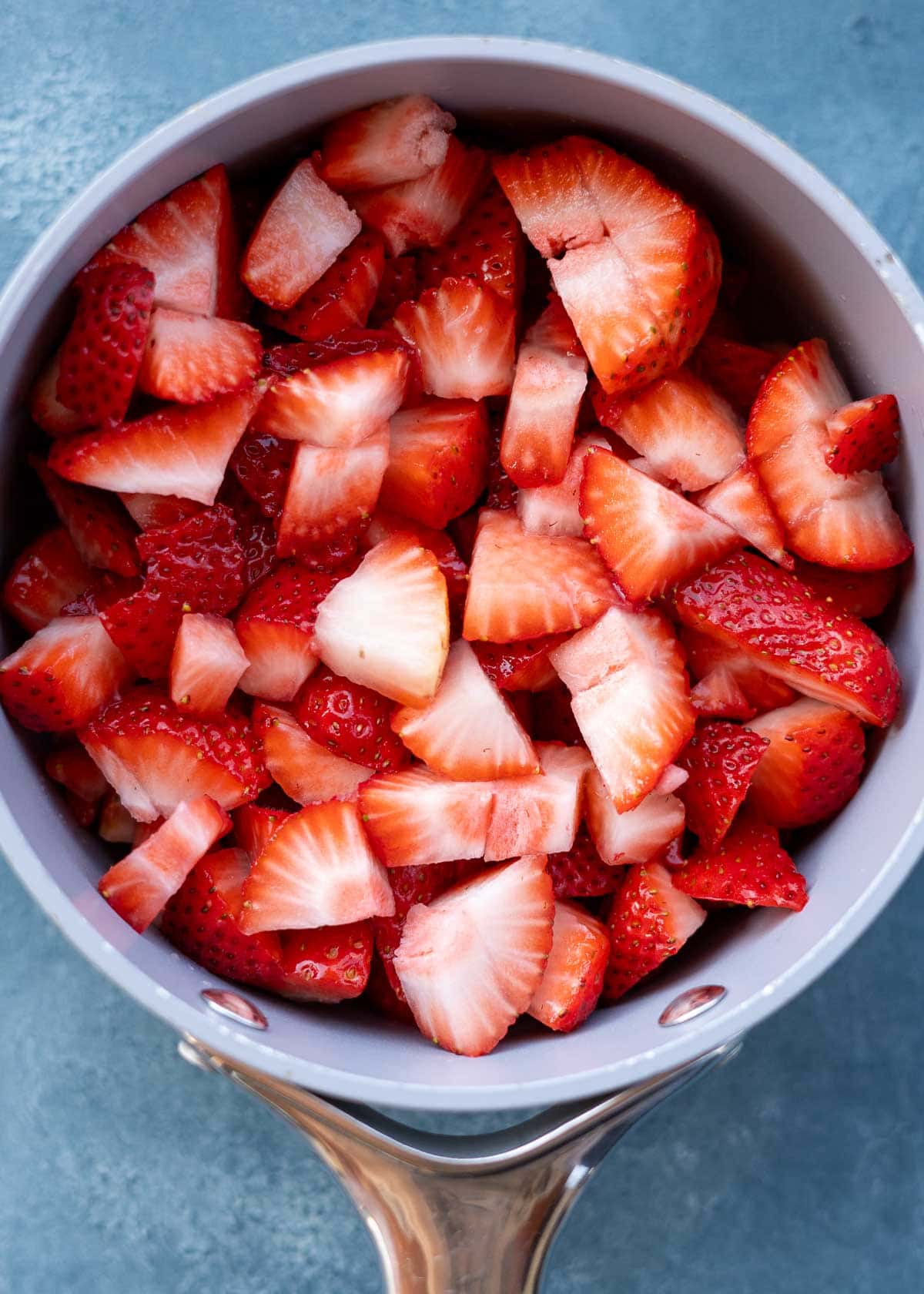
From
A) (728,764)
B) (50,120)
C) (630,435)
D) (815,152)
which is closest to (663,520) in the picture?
(630,435)

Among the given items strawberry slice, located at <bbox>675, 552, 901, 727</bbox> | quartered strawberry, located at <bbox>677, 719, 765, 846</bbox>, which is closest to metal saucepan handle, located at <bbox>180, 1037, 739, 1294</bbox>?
quartered strawberry, located at <bbox>677, 719, 765, 846</bbox>

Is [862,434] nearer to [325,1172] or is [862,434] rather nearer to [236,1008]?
[236,1008]

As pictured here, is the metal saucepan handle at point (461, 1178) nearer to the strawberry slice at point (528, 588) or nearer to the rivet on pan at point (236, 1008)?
the rivet on pan at point (236, 1008)

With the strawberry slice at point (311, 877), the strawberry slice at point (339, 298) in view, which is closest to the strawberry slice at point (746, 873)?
the strawberry slice at point (311, 877)

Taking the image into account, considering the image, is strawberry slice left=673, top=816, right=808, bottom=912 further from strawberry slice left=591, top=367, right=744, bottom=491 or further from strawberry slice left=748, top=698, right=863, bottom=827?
strawberry slice left=591, top=367, right=744, bottom=491

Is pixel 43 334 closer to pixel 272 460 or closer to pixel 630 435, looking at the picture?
pixel 272 460

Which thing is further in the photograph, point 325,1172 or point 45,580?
point 325,1172

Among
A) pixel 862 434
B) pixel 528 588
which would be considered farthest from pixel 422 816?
pixel 862 434
